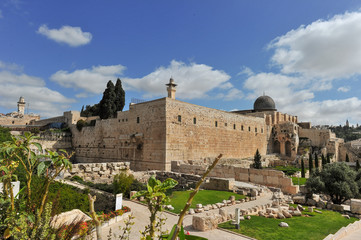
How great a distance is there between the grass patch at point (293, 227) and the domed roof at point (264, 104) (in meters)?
27.6

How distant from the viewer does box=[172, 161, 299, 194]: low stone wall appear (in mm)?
13225

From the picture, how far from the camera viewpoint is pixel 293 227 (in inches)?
281

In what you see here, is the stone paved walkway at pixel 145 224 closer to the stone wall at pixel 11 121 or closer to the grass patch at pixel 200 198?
the grass patch at pixel 200 198

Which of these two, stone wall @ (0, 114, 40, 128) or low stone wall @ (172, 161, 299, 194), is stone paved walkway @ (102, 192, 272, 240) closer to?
low stone wall @ (172, 161, 299, 194)

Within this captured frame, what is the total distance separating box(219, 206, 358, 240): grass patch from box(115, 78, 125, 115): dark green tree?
24925mm

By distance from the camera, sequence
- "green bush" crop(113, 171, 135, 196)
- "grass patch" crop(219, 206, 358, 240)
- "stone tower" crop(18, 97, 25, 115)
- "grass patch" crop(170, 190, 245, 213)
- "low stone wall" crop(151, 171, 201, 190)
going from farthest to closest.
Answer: "stone tower" crop(18, 97, 25, 115)
"low stone wall" crop(151, 171, 201, 190)
"green bush" crop(113, 171, 135, 196)
"grass patch" crop(170, 190, 245, 213)
"grass patch" crop(219, 206, 358, 240)

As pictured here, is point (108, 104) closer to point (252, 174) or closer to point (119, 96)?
point (119, 96)

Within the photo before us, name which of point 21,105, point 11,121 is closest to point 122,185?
point 11,121

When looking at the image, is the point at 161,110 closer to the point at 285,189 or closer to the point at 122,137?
the point at 122,137

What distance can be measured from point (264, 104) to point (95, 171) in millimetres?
28210

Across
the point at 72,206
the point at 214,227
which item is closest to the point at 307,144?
the point at 214,227

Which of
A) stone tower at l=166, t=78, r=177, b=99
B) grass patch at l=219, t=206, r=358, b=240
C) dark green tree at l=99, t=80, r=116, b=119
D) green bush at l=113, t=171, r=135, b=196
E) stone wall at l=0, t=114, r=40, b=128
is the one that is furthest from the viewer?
stone wall at l=0, t=114, r=40, b=128

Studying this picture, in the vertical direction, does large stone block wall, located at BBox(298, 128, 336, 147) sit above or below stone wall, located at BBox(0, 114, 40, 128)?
below

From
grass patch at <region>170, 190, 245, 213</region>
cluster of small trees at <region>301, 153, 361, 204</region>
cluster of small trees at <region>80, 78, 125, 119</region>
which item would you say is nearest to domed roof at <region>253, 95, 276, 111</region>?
cluster of small trees at <region>80, 78, 125, 119</region>
